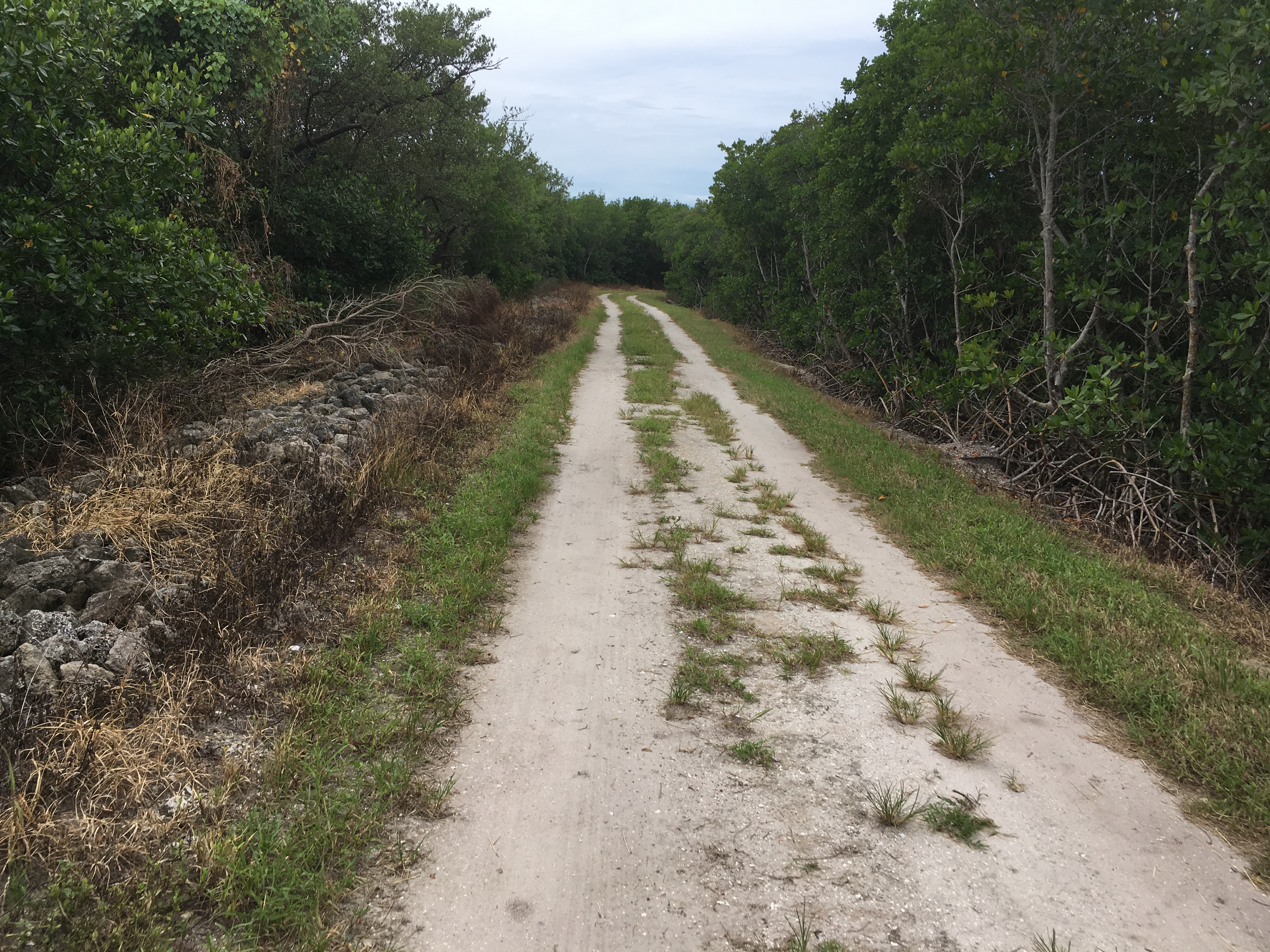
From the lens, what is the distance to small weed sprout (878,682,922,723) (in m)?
3.37

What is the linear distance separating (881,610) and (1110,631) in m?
1.26

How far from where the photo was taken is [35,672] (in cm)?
292

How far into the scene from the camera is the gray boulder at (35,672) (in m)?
2.87

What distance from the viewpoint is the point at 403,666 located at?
3715mm

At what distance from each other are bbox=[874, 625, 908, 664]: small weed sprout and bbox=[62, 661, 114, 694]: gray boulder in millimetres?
3866

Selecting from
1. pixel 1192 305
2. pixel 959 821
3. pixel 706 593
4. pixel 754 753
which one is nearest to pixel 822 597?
pixel 706 593

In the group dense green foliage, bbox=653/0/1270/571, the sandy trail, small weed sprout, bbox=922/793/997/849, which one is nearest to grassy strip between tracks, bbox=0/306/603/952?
the sandy trail

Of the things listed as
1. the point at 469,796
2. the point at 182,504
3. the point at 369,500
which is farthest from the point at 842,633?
the point at 182,504

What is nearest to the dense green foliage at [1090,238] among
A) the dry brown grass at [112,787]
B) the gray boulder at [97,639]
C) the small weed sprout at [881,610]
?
the small weed sprout at [881,610]

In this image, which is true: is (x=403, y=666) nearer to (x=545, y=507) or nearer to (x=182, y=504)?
(x=182, y=504)

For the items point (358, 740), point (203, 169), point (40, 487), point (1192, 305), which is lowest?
point (358, 740)

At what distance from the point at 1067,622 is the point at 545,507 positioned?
14.1 ft

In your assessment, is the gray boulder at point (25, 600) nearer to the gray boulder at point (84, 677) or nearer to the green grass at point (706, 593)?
the gray boulder at point (84, 677)

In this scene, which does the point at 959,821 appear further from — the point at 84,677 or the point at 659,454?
the point at 659,454
